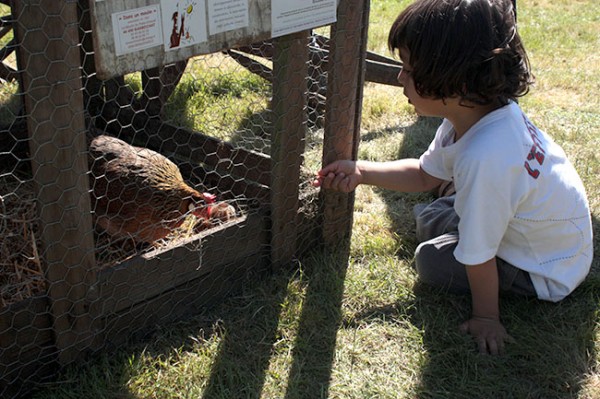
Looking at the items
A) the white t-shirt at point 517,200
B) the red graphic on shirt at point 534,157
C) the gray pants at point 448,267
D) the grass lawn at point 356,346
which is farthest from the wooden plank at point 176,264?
the red graphic on shirt at point 534,157

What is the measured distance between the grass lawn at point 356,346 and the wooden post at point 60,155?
231 millimetres

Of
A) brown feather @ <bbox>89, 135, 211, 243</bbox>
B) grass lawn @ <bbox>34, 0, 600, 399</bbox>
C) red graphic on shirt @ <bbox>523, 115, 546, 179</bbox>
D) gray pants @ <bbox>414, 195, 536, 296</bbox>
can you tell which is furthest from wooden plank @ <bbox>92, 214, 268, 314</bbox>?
red graphic on shirt @ <bbox>523, 115, 546, 179</bbox>

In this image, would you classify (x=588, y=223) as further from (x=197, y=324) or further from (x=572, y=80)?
(x=572, y=80)

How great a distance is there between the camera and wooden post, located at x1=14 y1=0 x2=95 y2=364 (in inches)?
64.3

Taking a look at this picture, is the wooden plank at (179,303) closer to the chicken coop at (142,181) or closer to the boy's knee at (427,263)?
the chicken coop at (142,181)

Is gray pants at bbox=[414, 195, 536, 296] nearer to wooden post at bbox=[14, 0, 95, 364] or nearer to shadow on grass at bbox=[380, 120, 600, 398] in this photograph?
shadow on grass at bbox=[380, 120, 600, 398]

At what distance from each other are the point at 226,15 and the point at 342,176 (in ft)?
2.77

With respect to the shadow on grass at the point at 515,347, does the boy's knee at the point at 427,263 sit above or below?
above

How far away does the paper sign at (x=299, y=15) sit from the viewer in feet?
7.11

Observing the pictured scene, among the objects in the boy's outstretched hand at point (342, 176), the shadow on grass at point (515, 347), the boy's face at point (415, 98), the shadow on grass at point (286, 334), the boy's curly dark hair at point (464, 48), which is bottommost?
the shadow on grass at point (515, 347)

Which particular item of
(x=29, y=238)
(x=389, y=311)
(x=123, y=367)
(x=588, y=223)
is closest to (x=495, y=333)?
(x=389, y=311)

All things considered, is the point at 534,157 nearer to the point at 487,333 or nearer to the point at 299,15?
the point at 487,333

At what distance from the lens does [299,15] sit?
88.2 inches

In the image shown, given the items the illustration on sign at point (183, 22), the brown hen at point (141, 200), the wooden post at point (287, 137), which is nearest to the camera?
the illustration on sign at point (183, 22)
